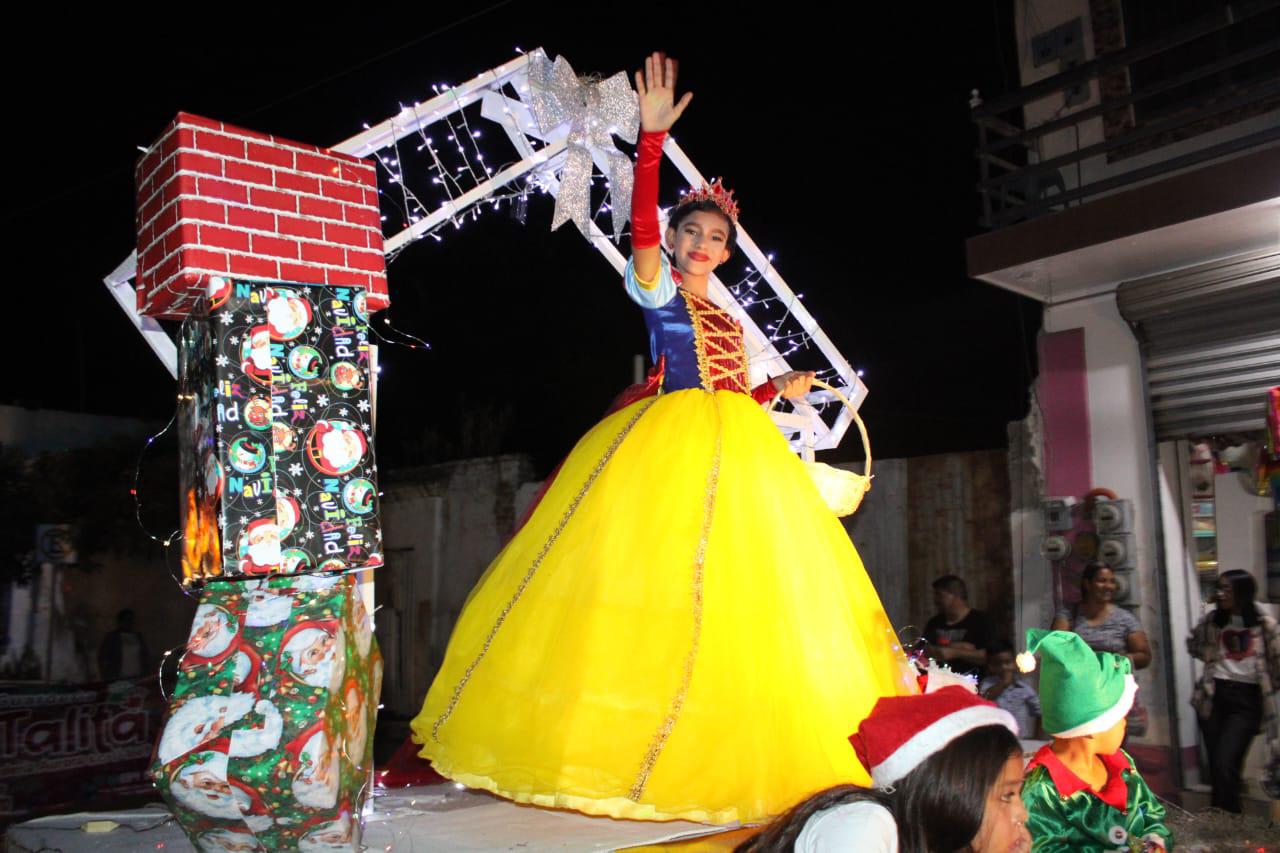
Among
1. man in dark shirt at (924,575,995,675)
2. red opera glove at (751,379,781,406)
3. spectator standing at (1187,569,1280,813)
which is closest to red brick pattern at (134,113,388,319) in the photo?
red opera glove at (751,379,781,406)

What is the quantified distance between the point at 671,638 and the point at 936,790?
153 cm

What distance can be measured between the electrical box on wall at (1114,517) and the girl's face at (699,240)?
344cm

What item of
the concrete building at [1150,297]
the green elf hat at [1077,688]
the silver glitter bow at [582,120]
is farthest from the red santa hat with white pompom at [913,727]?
the concrete building at [1150,297]

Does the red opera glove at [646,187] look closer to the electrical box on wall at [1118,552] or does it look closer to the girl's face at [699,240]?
the girl's face at [699,240]

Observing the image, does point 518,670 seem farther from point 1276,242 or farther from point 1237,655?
point 1276,242

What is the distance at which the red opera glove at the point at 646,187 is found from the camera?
3.63 metres

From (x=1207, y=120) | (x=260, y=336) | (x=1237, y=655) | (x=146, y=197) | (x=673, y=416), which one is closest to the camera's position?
(x=260, y=336)

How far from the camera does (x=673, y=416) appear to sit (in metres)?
3.71

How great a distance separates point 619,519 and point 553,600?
0.33m

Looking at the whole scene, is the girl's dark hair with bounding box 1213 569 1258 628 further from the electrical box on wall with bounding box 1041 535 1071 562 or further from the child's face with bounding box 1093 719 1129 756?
the child's face with bounding box 1093 719 1129 756

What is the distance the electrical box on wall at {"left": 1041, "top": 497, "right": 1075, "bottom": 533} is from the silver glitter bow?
143 inches

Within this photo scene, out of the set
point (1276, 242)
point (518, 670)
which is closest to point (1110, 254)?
point (1276, 242)

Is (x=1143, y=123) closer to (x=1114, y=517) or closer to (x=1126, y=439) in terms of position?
(x=1126, y=439)

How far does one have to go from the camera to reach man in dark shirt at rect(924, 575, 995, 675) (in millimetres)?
5535
